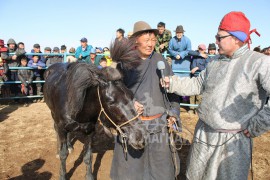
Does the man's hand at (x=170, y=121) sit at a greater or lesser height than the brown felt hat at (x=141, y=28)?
lesser

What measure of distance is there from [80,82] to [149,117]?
98 centimetres

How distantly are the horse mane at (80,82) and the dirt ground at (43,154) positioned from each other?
170cm

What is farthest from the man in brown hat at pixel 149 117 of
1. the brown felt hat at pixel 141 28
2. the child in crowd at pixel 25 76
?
the child in crowd at pixel 25 76

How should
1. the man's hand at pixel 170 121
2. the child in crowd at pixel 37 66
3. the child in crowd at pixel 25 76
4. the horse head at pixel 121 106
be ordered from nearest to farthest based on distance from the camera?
1. the horse head at pixel 121 106
2. the man's hand at pixel 170 121
3. the child in crowd at pixel 25 76
4. the child in crowd at pixel 37 66

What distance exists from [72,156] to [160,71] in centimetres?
296

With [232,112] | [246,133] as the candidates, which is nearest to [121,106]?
[232,112]

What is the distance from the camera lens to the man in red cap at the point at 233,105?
1874mm

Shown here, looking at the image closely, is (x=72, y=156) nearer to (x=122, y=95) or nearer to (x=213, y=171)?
(x=122, y=95)

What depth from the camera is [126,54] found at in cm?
249

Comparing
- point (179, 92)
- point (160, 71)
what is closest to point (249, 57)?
point (179, 92)

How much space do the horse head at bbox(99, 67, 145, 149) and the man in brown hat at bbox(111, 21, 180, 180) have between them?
0.61 feet

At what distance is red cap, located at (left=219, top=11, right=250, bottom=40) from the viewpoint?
1916 mm

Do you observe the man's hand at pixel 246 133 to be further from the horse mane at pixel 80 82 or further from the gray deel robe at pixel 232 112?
the horse mane at pixel 80 82

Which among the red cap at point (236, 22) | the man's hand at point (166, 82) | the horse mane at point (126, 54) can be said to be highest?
the red cap at point (236, 22)
